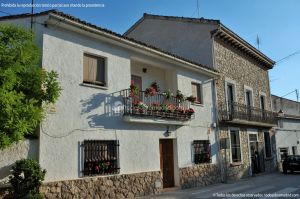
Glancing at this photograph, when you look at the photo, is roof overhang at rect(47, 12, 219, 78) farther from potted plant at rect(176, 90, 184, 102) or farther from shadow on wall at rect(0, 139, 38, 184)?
shadow on wall at rect(0, 139, 38, 184)

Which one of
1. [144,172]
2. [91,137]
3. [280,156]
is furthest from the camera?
[280,156]

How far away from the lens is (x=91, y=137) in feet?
33.8

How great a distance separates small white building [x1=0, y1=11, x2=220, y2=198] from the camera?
9.41 metres

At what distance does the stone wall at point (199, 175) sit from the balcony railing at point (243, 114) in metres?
2.89

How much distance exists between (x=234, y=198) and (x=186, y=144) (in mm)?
3784

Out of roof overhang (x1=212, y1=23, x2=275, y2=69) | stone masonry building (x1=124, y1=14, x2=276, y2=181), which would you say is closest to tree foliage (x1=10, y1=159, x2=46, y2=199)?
stone masonry building (x1=124, y1=14, x2=276, y2=181)

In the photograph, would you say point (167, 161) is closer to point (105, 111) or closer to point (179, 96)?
point (179, 96)

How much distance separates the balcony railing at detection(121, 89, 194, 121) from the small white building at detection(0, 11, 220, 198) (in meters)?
0.04

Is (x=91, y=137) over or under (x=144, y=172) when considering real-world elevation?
over

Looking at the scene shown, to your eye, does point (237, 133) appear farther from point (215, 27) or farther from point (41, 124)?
point (41, 124)

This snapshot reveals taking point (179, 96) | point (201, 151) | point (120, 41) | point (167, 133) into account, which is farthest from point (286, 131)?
point (120, 41)

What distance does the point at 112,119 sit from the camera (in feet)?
36.5

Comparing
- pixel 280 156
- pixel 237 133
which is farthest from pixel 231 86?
pixel 280 156

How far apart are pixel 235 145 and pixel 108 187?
10.4 metres
